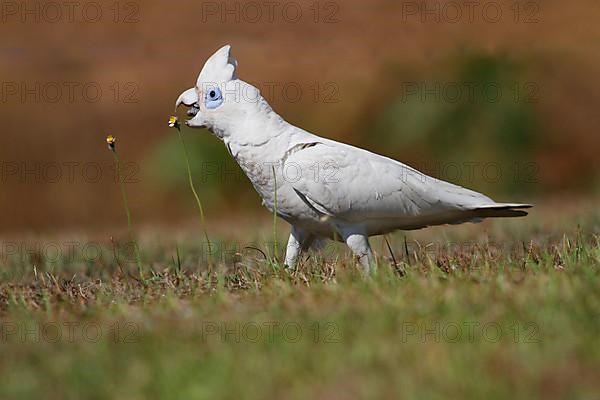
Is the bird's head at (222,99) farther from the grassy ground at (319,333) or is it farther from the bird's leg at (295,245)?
the grassy ground at (319,333)

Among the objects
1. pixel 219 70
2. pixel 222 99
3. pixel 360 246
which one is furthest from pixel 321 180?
pixel 219 70

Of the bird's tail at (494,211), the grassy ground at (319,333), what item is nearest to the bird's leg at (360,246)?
the grassy ground at (319,333)

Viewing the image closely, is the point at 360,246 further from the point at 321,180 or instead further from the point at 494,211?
the point at 494,211

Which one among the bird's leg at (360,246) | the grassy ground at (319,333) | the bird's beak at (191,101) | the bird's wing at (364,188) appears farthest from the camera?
the bird's beak at (191,101)

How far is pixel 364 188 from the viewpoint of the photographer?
4719 millimetres

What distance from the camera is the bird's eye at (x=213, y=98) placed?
4.95 metres

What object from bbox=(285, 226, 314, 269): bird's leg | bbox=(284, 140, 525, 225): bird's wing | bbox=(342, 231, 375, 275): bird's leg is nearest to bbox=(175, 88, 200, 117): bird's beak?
bbox=(284, 140, 525, 225): bird's wing

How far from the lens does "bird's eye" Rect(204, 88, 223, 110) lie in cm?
495

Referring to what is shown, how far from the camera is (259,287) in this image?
14.7 feet

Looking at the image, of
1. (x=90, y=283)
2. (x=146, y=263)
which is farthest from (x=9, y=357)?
(x=146, y=263)

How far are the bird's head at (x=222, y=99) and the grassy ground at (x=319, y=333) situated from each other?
2.64 ft

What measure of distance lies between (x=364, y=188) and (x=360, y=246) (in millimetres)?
324

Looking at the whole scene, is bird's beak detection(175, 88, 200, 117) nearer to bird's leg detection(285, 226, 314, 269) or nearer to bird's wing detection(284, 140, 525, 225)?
bird's wing detection(284, 140, 525, 225)

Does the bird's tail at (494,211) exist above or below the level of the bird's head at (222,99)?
below
